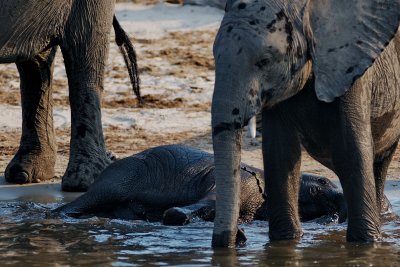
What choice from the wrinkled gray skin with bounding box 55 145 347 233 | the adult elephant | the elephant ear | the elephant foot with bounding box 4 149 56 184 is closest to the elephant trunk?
the adult elephant

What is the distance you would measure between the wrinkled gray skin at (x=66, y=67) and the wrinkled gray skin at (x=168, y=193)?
0.87 metres

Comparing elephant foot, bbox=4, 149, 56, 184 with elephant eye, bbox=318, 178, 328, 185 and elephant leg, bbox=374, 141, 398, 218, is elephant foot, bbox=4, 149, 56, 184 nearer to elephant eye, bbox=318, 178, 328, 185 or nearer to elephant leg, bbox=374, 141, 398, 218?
elephant eye, bbox=318, 178, 328, 185

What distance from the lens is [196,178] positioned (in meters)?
7.24

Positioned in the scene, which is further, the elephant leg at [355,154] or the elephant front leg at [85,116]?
the elephant front leg at [85,116]

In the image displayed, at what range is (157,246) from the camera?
630cm

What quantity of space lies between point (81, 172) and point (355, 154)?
2702mm

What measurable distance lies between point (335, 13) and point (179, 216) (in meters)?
1.49

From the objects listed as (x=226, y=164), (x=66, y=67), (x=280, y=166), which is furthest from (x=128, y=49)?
(x=226, y=164)

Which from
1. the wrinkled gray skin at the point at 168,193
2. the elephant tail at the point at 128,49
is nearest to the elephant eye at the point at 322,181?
the wrinkled gray skin at the point at 168,193

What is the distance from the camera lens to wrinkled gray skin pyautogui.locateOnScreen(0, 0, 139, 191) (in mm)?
8000

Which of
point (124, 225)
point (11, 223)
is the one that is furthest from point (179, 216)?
point (11, 223)

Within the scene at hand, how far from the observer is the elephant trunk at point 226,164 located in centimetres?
540

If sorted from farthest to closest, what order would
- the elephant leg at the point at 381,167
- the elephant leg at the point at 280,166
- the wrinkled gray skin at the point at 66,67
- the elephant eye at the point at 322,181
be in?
the wrinkled gray skin at the point at 66,67 < the elephant eye at the point at 322,181 < the elephant leg at the point at 381,167 < the elephant leg at the point at 280,166

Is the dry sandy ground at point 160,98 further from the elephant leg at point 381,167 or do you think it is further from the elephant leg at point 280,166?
the elephant leg at point 280,166
